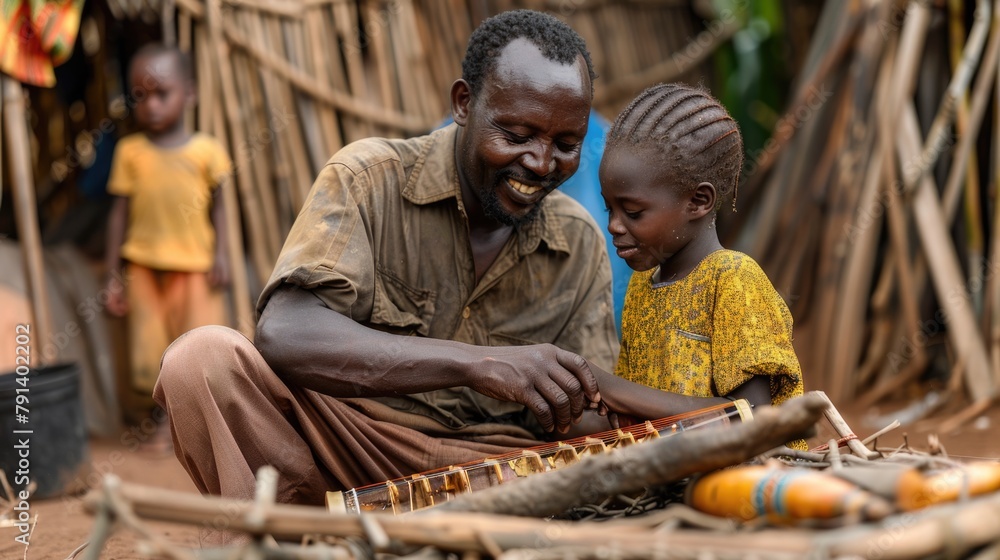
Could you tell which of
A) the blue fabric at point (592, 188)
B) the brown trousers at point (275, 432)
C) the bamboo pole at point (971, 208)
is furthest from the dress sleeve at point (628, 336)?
the bamboo pole at point (971, 208)

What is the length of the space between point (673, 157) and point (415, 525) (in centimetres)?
116

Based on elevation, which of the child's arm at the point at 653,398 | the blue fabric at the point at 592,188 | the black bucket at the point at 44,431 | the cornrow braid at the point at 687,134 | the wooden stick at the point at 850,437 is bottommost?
the black bucket at the point at 44,431

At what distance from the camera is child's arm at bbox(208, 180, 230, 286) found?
15.4 ft

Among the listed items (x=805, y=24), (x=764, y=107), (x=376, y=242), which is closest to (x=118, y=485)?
(x=376, y=242)

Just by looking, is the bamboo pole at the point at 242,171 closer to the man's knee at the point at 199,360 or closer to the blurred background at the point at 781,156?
the blurred background at the point at 781,156

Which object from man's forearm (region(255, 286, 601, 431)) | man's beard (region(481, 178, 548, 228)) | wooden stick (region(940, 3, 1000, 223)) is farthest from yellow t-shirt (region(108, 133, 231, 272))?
wooden stick (region(940, 3, 1000, 223))

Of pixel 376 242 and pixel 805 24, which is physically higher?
pixel 805 24

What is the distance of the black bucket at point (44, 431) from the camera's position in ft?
12.0

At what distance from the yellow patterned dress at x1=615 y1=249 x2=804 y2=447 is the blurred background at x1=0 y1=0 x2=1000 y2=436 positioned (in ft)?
6.57

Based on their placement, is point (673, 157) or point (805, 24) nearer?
point (673, 157)

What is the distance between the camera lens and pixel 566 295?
9.13ft

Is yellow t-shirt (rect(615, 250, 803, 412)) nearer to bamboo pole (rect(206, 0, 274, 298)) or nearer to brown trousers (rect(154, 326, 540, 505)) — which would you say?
brown trousers (rect(154, 326, 540, 505))

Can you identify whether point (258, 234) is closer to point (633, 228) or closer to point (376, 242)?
point (376, 242)

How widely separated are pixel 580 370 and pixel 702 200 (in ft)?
1.70
